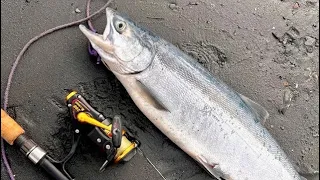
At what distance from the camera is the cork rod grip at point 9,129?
11.0ft

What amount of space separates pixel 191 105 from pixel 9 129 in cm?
117

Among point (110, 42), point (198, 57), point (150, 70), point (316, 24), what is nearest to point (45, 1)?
point (110, 42)

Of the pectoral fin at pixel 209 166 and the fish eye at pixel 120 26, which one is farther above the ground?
the fish eye at pixel 120 26

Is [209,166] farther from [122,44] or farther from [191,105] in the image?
[122,44]

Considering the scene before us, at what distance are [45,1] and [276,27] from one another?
1738mm

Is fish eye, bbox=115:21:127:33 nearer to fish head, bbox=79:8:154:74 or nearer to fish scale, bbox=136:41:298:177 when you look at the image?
fish head, bbox=79:8:154:74

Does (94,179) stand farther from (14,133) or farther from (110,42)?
(110,42)

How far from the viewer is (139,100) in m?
3.62

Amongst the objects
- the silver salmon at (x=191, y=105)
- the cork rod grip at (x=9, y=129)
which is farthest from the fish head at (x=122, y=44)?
the cork rod grip at (x=9, y=129)

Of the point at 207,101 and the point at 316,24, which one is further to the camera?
the point at 316,24

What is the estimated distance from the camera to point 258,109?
3840 millimetres

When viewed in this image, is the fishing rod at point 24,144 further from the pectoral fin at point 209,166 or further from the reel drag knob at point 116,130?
the pectoral fin at point 209,166

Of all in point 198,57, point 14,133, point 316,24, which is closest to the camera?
point 14,133

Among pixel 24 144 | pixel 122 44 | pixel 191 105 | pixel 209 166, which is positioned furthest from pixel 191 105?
pixel 24 144
